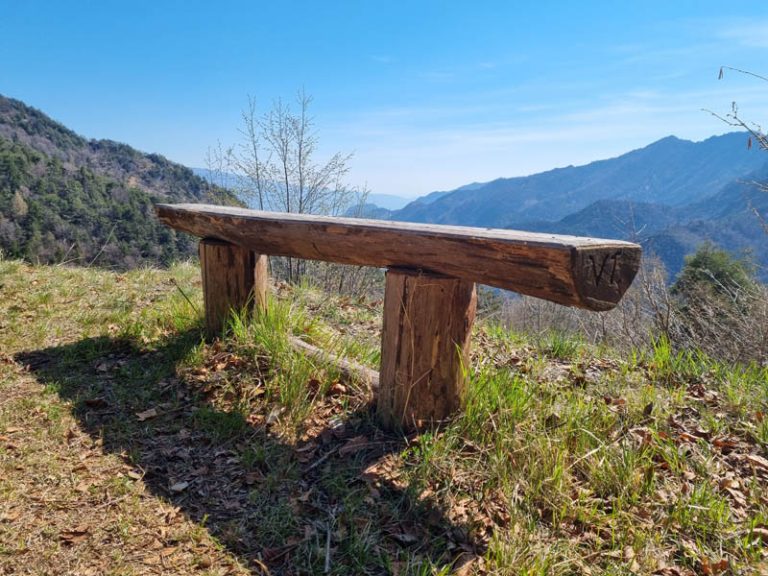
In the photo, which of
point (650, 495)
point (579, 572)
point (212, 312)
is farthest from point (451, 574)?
point (212, 312)

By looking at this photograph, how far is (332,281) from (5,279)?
5.17m

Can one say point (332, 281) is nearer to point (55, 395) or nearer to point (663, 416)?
point (55, 395)

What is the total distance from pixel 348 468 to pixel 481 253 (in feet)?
3.68

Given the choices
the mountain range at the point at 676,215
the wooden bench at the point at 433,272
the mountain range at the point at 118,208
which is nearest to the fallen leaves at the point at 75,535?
the wooden bench at the point at 433,272

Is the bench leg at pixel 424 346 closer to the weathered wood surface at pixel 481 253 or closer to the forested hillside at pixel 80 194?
the weathered wood surface at pixel 481 253

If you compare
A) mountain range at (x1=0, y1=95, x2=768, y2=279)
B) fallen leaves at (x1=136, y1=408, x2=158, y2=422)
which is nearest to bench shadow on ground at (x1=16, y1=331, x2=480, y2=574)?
fallen leaves at (x1=136, y1=408, x2=158, y2=422)

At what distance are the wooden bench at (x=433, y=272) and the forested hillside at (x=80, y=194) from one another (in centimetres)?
484

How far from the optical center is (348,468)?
2.08 metres

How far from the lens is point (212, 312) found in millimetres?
3184

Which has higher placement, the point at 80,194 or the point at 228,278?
the point at 80,194

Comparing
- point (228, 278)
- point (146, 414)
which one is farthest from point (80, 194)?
point (146, 414)

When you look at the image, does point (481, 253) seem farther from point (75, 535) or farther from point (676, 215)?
point (676, 215)

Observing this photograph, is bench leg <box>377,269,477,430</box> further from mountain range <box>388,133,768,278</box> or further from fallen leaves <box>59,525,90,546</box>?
mountain range <box>388,133,768,278</box>

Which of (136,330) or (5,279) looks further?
(5,279)
